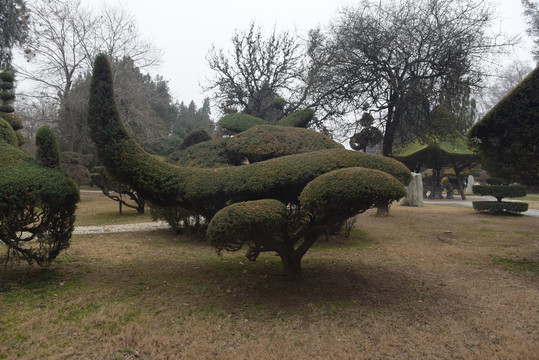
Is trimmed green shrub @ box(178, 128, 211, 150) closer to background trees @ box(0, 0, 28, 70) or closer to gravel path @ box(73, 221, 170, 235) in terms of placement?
gravel path @ box(73, 221, 170, 235)

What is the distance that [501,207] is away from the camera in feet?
47.4

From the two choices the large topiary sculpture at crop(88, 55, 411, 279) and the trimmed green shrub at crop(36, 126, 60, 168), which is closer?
the large topiary sculpture at crop(88, 55, 411, 279)

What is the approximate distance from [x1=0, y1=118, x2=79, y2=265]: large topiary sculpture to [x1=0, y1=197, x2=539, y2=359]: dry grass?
0.76 m

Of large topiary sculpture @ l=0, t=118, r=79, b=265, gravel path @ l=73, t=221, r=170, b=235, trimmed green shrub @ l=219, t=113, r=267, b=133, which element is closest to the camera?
large topiary sculpture @ l=0, t=118, r=79, b=265

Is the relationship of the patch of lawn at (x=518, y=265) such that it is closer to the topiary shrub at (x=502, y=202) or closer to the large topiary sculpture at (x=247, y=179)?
the large topiary sculpture at (x=247, y=179)

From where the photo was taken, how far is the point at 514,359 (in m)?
3.08

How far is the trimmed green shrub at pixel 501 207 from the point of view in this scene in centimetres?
1416

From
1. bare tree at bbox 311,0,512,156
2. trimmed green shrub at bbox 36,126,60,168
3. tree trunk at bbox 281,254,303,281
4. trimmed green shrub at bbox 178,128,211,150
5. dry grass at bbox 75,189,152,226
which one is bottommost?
tree trunk at bbox 281,254,303,281

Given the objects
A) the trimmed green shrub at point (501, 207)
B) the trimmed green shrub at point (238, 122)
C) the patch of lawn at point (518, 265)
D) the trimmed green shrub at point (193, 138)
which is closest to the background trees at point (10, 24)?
the trimmed green shrub at point (193, 138)

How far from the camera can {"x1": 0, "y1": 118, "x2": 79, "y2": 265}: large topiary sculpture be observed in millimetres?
4287

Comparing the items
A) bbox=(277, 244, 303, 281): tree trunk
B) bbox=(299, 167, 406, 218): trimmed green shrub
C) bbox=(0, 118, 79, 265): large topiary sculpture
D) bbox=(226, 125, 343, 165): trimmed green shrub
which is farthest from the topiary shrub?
bbox=(0, 118, 79, 265): large topiary sculpture

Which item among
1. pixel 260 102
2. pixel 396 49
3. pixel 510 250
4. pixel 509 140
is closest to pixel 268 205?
pixel 509 140

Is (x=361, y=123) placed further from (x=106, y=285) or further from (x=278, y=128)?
(x=106, y=285)

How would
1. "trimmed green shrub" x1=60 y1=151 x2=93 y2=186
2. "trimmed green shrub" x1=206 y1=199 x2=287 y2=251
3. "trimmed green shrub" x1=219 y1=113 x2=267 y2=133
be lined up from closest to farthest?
"trimmed green shrub" x1=206 y1=199 x2=287 y2=251 → "trimmed green shrub" x1=219 y1=113 x2=267 y2=133 → "trimmed green shrub" x1=60 y1=151 x2=93 y2=186
